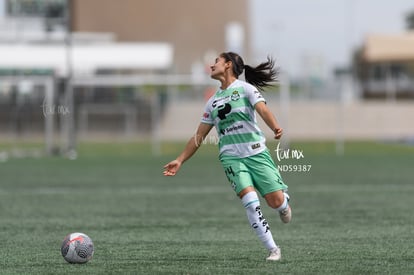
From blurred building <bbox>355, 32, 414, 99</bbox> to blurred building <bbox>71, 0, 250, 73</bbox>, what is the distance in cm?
836

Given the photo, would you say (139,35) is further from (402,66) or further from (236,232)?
(236,232)

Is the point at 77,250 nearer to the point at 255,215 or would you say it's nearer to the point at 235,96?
the point at 255,215

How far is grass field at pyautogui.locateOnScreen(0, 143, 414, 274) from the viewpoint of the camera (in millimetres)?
10727

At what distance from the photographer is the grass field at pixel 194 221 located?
10727 millimetres

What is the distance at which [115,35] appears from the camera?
7162cm

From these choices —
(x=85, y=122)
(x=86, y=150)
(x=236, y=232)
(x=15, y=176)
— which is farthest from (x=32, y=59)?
(x=236, y=232)

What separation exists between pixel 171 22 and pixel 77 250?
63.1 metres

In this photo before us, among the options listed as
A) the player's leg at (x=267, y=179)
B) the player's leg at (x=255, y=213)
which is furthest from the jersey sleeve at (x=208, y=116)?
the player's leg at (x=255, y=213)

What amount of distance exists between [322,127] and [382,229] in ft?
144

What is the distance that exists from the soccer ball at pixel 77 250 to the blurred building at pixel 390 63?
58.7 meters

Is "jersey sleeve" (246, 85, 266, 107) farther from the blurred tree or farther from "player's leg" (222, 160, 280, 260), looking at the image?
the blurred tree

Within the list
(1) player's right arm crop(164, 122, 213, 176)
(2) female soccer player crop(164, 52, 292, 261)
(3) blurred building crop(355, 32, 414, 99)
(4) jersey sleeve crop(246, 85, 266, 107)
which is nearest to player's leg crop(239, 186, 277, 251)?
(2) female soccer player crop(164, 52, 292, 261)

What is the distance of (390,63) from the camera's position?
72.9 metres

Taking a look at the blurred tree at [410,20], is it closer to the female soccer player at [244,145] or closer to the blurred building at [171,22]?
the blurred building at [171,22]
